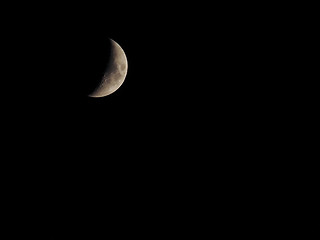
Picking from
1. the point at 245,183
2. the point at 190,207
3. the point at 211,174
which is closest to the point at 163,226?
the point at 190,207

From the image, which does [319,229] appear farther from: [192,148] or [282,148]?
[192,148]

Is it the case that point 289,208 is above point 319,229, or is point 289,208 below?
above

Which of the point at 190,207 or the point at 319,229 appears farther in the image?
the point at 190,207

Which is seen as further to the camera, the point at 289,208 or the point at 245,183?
the point at 245,183

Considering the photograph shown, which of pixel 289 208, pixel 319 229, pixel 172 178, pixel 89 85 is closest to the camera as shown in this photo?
pixel 89 85

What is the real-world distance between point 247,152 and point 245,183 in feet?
2.77

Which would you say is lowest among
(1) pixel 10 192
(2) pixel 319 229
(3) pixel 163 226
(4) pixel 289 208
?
(2) pixel 319 229

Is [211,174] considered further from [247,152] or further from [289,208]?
[289,208]

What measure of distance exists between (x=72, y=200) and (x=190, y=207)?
320 cm

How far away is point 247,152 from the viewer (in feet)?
19.6

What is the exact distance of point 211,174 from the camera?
6.17m

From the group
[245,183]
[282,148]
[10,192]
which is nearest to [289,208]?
[245,183]

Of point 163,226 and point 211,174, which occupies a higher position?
point 211,174

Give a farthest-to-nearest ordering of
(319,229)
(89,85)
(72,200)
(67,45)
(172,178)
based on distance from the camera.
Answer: (172,178) → (72,200) → (319,229) → (89,85) → (67,45)
